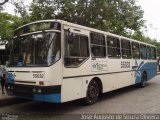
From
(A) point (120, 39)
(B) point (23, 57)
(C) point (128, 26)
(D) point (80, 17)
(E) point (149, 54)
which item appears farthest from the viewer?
(C) point (128, 26)

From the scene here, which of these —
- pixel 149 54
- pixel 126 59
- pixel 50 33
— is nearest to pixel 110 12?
pixel 149 54

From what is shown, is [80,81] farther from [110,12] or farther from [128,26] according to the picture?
[128,26]

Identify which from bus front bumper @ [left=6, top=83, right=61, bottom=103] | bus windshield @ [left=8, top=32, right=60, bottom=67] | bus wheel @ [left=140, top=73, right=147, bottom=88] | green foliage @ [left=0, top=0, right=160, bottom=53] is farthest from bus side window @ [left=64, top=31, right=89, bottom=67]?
green foliage @ [left=0, top=0, right=160, bottom=53]

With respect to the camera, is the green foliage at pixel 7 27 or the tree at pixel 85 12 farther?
the green foliage at pixel 7 27

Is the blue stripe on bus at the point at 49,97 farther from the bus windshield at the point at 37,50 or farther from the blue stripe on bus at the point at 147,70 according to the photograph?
the blue stripe on bus at the point at 147,70

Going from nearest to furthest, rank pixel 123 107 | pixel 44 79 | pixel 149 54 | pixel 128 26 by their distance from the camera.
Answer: pixel 44 79 → pixel 123 107 → pixel 149 54 → pixel 128 26

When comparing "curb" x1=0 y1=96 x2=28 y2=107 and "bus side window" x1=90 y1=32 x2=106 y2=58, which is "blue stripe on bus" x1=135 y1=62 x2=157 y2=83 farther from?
"curb" x1=0 y1=96 x2=28 y2=107

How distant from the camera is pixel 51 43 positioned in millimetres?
7855

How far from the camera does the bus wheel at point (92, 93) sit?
952 cm

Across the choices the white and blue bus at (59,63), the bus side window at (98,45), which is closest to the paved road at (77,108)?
the white and blue bus at (59,63)

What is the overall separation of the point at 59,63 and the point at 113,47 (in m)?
4.37

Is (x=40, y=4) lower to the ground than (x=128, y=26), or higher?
higher

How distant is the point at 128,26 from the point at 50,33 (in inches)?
571

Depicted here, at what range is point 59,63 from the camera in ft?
25.8
